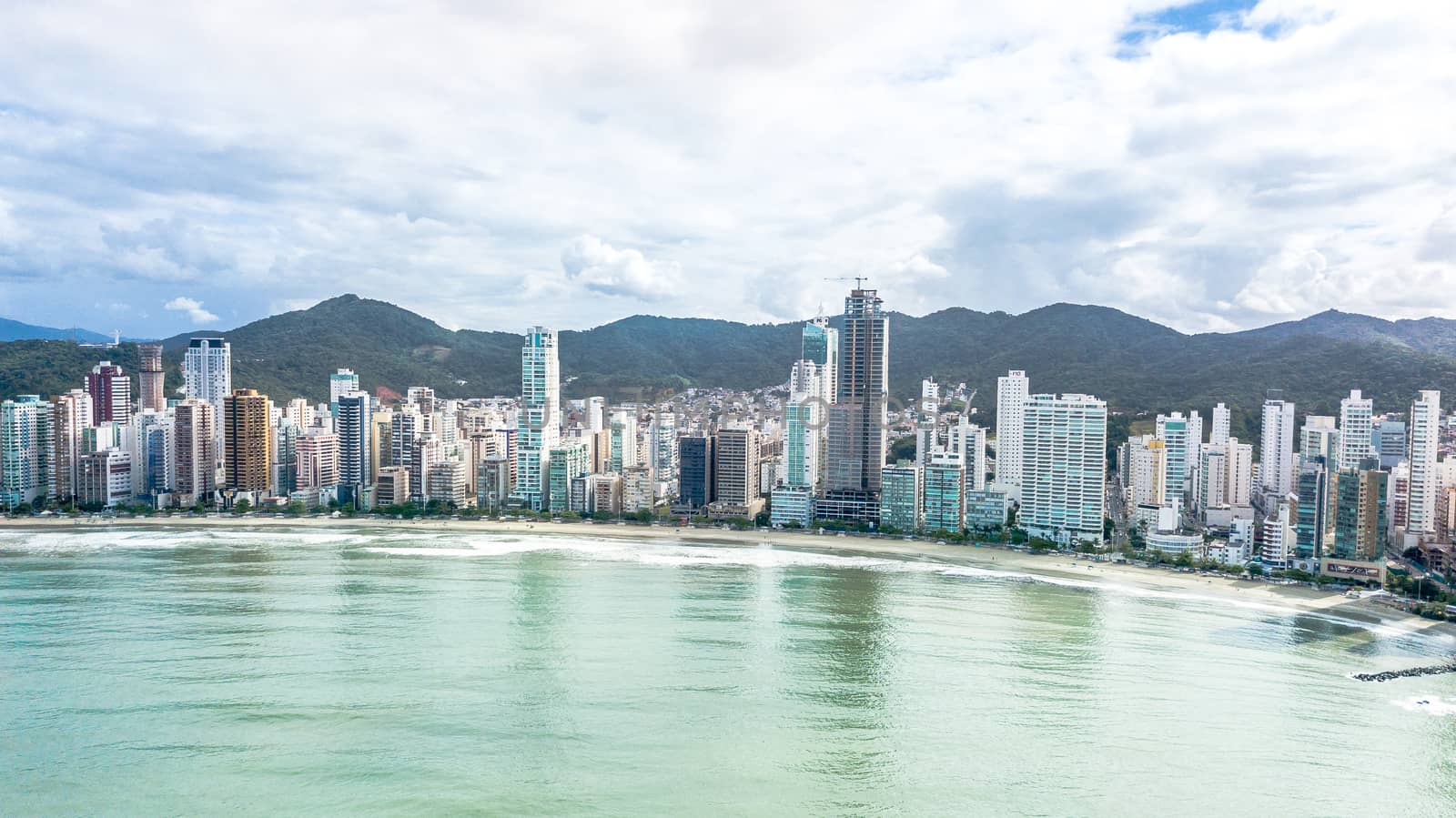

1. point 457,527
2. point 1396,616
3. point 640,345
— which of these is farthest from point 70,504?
point 640,345

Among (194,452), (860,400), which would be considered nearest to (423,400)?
(194,452)

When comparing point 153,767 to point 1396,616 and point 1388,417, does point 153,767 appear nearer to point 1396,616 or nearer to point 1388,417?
point 1396,616

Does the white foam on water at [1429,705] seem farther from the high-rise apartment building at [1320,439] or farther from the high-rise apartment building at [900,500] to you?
the high-rise apartment building at [1320,439]

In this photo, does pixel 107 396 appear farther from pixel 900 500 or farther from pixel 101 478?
pixel 900 500

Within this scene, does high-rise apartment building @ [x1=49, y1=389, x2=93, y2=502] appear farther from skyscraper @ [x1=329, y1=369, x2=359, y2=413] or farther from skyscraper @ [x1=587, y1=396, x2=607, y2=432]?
skyscraper @ [x1=587, y1=396, x2=607, y2=432]

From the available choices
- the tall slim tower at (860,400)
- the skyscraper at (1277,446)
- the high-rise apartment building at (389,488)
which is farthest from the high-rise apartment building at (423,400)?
the skyscraper at (1277,446)
